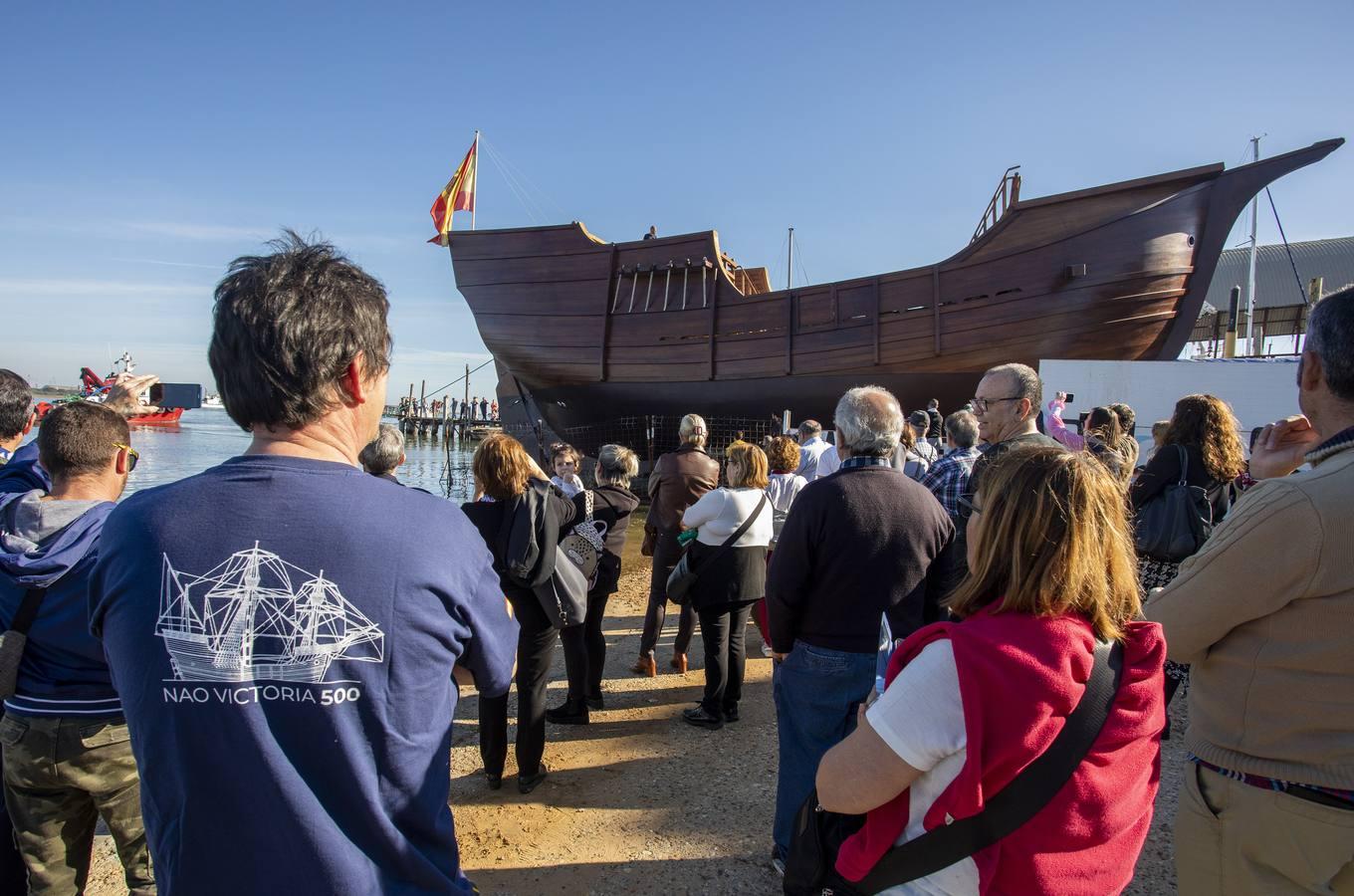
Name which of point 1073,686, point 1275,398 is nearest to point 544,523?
point 1073,686

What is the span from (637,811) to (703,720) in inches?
35.1

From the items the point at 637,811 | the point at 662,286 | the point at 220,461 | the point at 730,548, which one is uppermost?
the point at 662,286

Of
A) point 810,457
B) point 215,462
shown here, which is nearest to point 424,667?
point 810,457

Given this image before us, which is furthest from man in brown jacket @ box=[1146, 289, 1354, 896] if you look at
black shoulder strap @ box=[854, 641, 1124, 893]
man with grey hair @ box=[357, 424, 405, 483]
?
man with grey hair @ box=[357, 424, 405, 483]

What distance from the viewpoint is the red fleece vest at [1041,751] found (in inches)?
41.8

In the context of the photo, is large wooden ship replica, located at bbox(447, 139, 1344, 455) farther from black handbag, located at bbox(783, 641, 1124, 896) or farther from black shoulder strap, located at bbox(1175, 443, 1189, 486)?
black handbag, located at bbox(783, 641, 1124, 896)

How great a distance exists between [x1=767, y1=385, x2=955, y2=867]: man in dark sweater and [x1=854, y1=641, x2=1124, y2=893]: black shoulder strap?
1143 mm

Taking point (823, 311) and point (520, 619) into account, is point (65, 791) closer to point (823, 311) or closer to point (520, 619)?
point (520, 619)

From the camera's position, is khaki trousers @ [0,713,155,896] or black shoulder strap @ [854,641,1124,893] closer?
black shoulder strap @ [854,641,1124,893]

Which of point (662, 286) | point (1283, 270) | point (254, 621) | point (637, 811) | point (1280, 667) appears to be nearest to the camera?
point (254, 621)

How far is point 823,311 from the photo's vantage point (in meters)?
13.0

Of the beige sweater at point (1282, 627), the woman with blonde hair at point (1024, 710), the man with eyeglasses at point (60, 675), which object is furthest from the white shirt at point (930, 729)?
the man with eyeglasses at point (60, 675)

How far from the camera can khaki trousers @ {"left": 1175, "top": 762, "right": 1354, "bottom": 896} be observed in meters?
1.34

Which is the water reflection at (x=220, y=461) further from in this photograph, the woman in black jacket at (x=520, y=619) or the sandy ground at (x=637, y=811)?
the woman in black jacket at (x=520, y=619)
